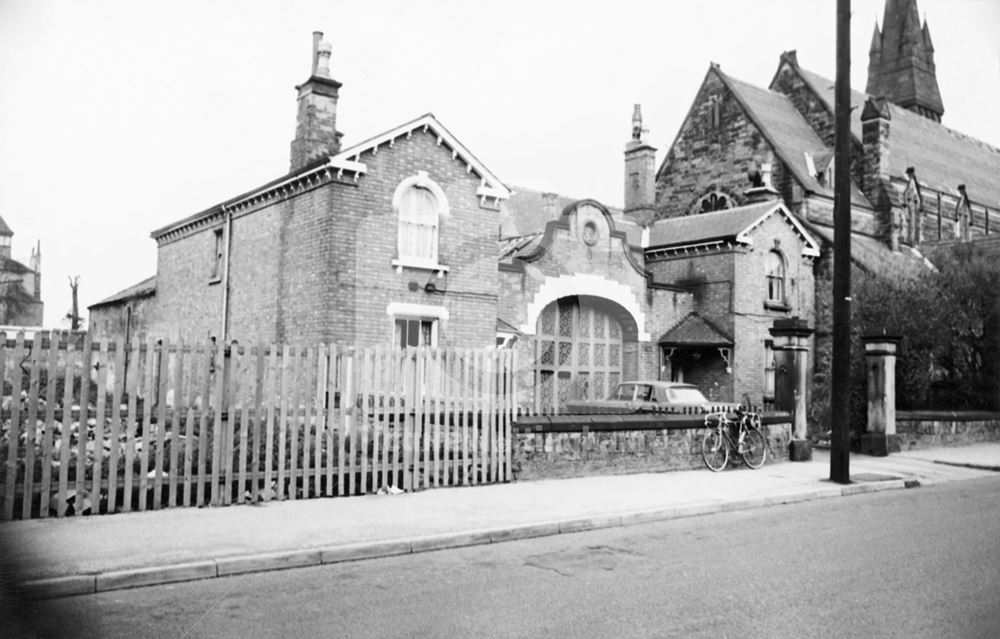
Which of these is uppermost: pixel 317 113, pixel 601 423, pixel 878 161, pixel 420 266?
pixel 878 161

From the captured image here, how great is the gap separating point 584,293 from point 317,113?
884cm

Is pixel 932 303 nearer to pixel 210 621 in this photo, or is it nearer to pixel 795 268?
pixel 795 268

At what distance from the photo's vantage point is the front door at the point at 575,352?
79.6 feet

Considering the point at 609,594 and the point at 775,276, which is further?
the point at 775,276

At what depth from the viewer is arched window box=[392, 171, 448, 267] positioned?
63.7 ft

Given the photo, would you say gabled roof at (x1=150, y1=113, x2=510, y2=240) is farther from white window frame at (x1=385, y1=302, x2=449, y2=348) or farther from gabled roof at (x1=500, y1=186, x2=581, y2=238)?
gabled roof at (x1=500, y1=186, x2=581, y2=238)

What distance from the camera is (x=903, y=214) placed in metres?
39.9

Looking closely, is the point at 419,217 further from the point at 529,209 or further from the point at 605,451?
the point at 529,209

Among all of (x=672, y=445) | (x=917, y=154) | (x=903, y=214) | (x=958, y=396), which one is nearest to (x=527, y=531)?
(x=672, y=445)

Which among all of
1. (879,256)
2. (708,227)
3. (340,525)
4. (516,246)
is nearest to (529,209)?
(708,227)

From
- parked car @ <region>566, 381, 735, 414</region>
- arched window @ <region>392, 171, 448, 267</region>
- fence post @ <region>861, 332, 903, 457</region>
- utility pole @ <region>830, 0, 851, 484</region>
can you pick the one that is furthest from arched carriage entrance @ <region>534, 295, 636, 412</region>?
utility pole @ <region>830, 0, 851, 484</region>

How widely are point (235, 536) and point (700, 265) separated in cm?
2189

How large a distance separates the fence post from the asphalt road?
392 inches

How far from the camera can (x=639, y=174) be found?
111 feet
